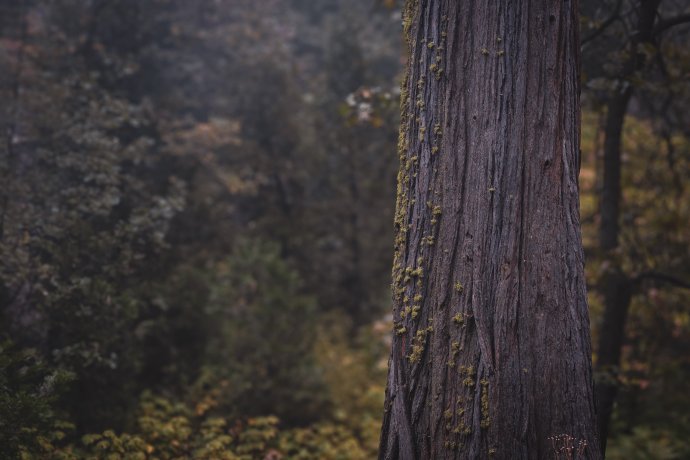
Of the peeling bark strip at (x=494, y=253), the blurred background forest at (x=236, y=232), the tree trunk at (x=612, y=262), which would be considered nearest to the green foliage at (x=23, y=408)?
the blurred background forest at (x=236, y=232)

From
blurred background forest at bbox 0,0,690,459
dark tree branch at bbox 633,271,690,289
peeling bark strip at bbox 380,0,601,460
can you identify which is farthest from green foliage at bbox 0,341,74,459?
dark tree branch at bbox 633,271,690,289

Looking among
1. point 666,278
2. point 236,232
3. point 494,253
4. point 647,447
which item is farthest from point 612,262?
point 236,232

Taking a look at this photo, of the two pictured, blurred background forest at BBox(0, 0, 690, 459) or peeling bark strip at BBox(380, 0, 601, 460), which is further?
blurred background forest at BBox(0, 0, 690, 459)

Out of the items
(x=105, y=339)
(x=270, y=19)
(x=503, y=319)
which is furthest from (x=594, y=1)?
(x=270, y=19)

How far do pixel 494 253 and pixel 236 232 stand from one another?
24.9 ft

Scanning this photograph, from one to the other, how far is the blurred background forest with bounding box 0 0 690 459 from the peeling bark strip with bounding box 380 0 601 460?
1988mm

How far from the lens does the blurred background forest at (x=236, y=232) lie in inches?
164

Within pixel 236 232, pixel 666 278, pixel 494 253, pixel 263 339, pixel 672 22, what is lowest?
pixel 263 339

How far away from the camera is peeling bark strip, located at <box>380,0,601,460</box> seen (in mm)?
2203

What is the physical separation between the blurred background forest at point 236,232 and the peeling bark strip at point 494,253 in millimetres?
1988

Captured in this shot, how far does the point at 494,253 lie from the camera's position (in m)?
2.27

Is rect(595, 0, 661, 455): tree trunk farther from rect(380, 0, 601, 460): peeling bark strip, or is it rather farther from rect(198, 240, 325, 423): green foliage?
rect(198, 240, 325, 423): green foliage

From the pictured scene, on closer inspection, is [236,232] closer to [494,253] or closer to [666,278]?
[666,278]

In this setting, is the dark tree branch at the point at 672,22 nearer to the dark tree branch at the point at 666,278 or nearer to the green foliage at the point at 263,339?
the dark tree branch at the point at 666,278
